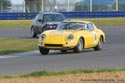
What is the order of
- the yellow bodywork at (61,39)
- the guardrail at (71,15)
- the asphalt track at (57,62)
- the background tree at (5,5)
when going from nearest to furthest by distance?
the asphalt track at (57,62) → the yellow bodywork at (61,39) → the guardrail at (71,15) → the background tree at (5,5)

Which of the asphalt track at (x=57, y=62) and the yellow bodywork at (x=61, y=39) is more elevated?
the yellow bodywork at (x=61, y=39)

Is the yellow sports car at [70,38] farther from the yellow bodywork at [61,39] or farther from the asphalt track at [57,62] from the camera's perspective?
the asphalt track at [57,62]

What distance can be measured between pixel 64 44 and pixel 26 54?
1708 millimetres

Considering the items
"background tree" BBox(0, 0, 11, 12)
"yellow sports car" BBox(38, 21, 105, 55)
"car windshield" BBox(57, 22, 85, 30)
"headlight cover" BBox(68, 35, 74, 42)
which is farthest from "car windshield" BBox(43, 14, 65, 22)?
"background tree" BBox(0, 0, 11, 12)

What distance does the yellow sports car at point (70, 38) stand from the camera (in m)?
20.3

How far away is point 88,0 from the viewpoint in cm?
8831

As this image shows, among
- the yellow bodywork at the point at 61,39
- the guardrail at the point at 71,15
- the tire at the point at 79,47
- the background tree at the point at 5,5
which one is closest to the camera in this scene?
the yellow bodywork at the point at 61,39

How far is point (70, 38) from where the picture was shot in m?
20.3

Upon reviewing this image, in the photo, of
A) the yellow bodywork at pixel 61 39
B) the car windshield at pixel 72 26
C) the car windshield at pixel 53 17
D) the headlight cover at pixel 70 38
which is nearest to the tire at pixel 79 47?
the yellow bodywork at pixel 61 39

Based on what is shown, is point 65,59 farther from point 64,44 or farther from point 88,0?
point 88,0

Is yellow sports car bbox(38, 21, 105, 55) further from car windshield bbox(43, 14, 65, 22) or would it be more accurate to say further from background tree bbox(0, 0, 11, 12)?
background tree bbox(0, 0, 11, 12)

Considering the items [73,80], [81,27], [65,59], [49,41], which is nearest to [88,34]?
[81,27]

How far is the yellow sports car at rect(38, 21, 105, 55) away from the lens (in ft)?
66.6

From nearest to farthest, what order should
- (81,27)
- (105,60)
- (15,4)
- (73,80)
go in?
(73,80) < (105,60) < (81,27) < (15,4)
